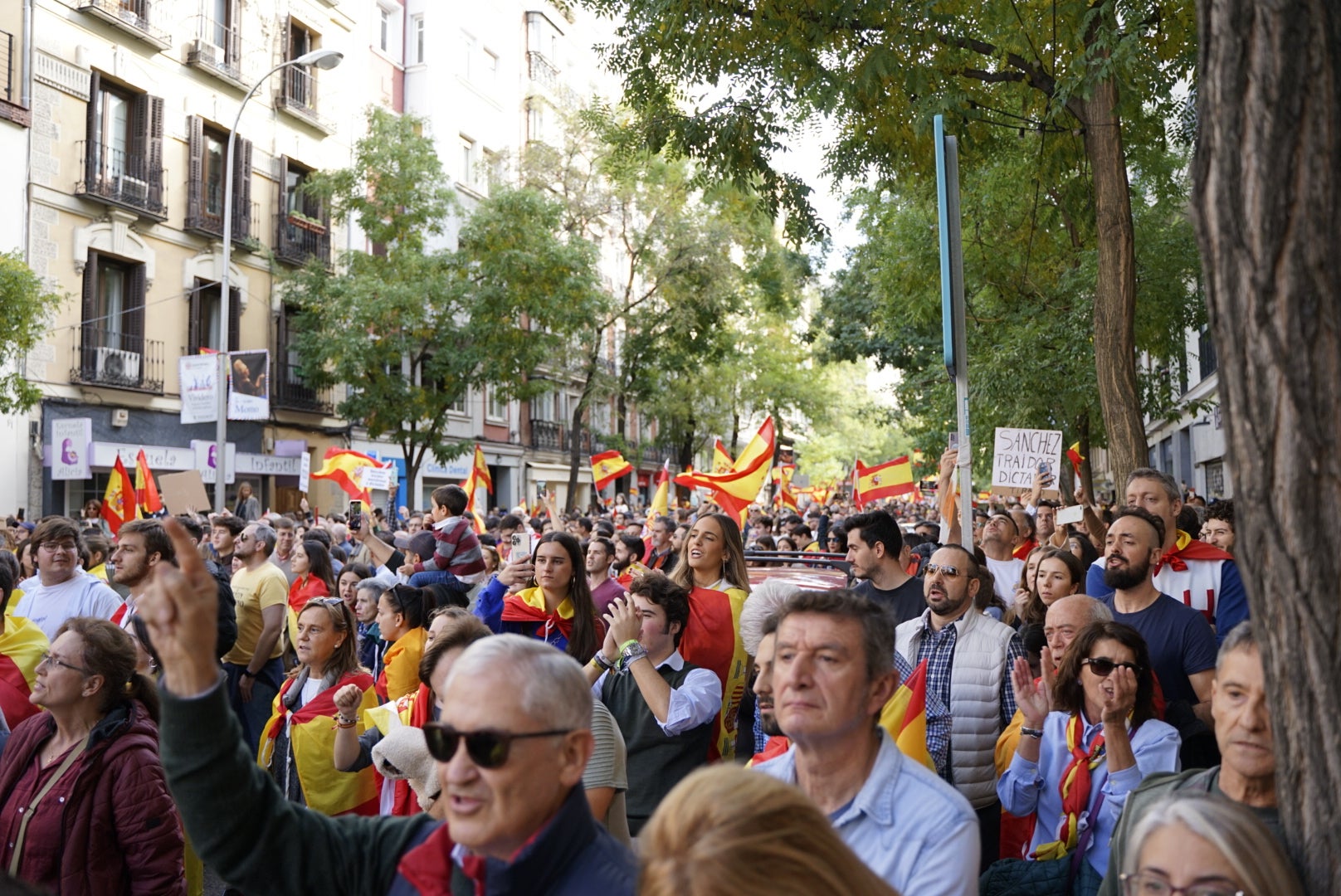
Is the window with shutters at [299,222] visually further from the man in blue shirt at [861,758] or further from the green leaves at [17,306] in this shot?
the man in blue shirt at [861,758]

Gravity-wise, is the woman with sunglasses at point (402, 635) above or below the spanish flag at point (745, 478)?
below

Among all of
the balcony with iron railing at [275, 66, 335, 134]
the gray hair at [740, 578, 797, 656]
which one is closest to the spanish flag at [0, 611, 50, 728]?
the gray hair at [740, 578, 797, 656]

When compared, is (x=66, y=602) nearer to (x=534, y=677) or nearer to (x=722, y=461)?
(x=534, y=677)

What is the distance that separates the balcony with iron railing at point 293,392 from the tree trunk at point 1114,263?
74.0 feet

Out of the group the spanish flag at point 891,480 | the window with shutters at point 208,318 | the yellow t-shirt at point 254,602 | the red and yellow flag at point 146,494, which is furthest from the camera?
the window with shutters at point 208,318

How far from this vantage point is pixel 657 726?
5.01 metres

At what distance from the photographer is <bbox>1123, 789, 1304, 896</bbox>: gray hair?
7.75 feet

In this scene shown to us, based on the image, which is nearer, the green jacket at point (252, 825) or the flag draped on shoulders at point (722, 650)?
the green jacket at point (252, 825)

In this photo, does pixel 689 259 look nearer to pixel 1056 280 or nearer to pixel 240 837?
pixel 1056 280

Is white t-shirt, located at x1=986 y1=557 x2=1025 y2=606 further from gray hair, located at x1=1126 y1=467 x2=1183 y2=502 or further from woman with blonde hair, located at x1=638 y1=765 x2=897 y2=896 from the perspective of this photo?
woman with blonde hair, located at x1=638 y1=765 x2=897 y2=896

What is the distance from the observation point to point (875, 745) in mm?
3045

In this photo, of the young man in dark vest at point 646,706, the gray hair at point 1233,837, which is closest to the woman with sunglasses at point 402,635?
the young man in dark vest at point 646,706

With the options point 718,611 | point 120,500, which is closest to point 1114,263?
point 718,611

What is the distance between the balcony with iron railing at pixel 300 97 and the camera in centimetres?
2898
